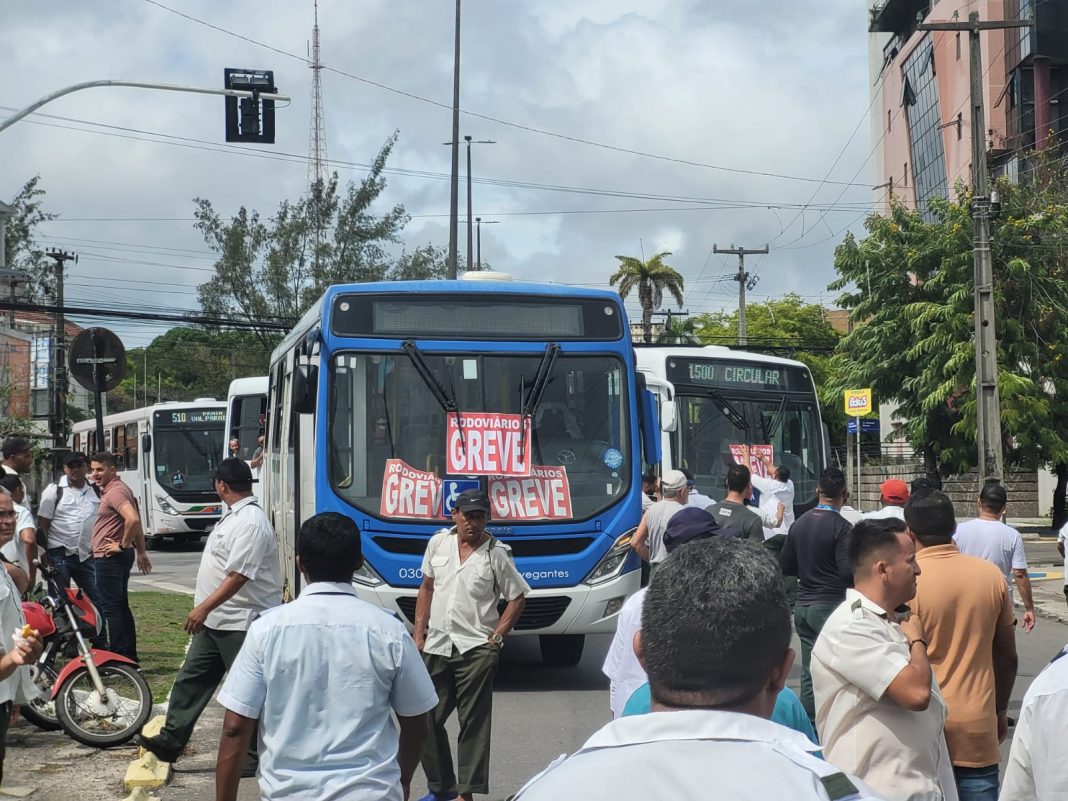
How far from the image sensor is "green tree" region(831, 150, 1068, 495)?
3262 centimetres

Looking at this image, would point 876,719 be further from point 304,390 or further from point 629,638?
point 304,390

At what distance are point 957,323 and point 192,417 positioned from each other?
18.1 metres

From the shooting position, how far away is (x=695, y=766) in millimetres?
1924

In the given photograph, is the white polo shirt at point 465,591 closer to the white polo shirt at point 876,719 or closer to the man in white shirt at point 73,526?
the white polo shirt at point 876,719

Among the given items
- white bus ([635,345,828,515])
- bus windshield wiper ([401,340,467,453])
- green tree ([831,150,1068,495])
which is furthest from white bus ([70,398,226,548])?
bus windshield wiper ([401,340,467,453])

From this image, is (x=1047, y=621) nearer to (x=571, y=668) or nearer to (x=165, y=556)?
(x=571, y=668)

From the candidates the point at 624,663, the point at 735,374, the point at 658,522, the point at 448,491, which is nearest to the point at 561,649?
the point at 658,522

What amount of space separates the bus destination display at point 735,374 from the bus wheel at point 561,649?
6.43 meters

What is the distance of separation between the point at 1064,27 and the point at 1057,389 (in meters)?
19.3

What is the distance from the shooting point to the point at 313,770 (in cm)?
449

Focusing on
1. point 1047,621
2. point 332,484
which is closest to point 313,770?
point 332,484

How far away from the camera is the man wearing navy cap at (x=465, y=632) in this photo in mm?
7523

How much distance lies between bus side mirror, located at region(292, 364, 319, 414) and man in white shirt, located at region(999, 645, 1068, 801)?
867 centimetres

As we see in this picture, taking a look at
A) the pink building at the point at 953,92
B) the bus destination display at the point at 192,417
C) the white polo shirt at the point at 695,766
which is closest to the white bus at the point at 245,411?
the bus destination display at the point at 192,417
